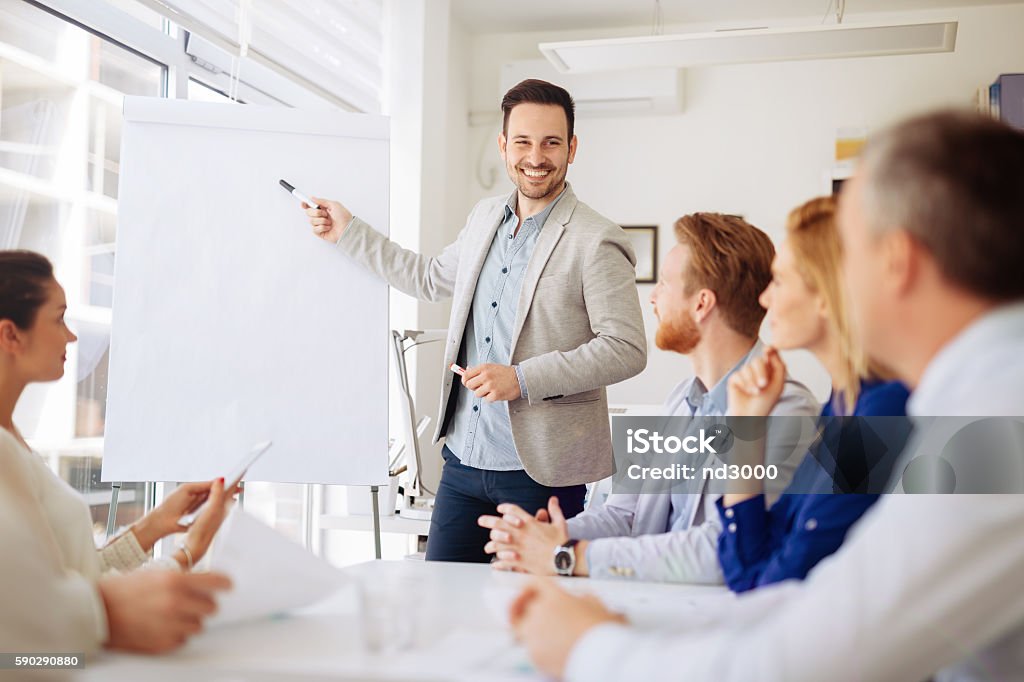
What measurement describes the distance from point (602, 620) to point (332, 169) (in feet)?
5.48

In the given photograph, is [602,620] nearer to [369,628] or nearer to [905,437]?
[369,628]

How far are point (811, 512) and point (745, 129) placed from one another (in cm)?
390

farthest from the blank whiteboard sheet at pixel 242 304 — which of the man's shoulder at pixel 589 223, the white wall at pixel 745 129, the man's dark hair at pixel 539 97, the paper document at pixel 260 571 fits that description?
the white wall at pixel 745 129

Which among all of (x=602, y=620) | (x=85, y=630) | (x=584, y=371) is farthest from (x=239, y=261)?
(x=602, y=620)

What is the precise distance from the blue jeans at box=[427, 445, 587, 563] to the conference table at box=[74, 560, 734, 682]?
2.60 ft

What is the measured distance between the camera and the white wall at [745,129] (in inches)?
175

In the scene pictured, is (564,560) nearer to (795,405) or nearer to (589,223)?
(795,405)

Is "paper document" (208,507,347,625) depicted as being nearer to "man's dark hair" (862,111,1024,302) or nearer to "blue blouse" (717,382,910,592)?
"blue blouse" (717,382,910,592)

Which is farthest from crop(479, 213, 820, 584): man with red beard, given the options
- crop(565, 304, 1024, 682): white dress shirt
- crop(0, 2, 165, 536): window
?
crop(0, 2, 165, 536): window

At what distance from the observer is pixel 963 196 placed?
714mm

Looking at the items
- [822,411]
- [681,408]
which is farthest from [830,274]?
[681,408]

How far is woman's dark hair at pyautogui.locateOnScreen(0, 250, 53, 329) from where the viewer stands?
1.22m

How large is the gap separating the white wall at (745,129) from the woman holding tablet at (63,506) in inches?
136

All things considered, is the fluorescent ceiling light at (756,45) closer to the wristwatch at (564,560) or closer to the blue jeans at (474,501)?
the blue jeans at (474,501)
